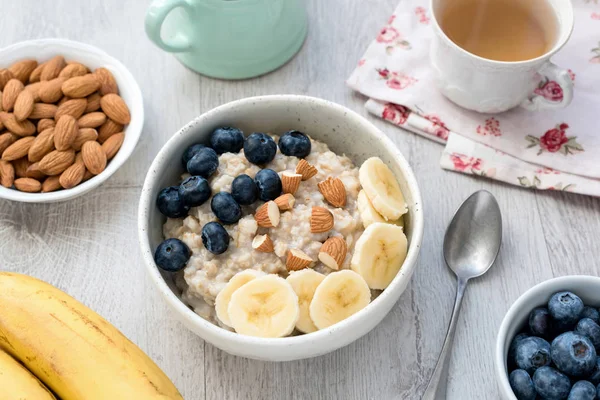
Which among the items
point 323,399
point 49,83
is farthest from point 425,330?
point 49,83

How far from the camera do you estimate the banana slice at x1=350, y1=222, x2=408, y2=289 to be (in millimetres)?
932

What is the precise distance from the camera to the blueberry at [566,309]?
0.92 metres

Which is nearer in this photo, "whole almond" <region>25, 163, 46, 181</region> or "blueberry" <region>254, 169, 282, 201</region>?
"blueberry" <region>254, 169, 282, 201</region>

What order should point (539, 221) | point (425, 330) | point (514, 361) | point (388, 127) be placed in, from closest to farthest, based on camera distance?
1. point (514, 361)
2. point (425, 330)
3. point (539, 221)
4. point (388, 127)

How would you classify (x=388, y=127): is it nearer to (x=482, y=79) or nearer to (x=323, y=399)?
(x=482, y=79)

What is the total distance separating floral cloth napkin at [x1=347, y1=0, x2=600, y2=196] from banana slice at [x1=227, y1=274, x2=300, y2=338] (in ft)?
1.49

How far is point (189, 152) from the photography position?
3.41 feet

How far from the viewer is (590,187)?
3.80 ft

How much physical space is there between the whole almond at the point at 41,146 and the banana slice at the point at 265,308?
1.54 feet

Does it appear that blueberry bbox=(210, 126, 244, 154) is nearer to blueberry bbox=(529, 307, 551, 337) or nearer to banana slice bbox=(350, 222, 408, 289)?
banana slice bbox=(350, 222, 408, 289)

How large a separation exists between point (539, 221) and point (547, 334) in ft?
0.88

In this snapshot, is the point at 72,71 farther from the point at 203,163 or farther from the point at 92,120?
the point at 203,163

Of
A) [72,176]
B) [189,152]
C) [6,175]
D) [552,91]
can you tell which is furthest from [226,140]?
[552,91]

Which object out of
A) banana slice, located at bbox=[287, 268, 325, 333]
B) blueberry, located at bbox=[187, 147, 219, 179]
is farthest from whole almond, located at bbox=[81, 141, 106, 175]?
banana slice, located at bbox=[287, 268, 325, 333]
